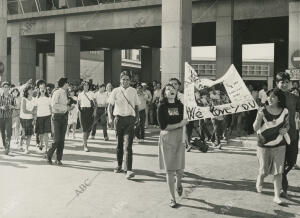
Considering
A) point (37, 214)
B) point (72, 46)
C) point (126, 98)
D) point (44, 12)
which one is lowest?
point (37, 214)

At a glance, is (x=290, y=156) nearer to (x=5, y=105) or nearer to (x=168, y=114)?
(x=168, y=114)

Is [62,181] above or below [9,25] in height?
below

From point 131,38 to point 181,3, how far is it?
14474mm

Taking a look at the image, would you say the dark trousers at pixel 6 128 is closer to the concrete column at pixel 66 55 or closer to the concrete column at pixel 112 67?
the concrete column at pixel 66 55

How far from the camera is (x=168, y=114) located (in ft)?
22.2

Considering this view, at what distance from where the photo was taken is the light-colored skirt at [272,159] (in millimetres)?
6871

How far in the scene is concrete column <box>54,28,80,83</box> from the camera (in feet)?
86.3

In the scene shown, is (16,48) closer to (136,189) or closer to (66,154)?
(66,154)

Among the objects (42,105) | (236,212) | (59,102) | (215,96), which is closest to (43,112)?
(42,105)

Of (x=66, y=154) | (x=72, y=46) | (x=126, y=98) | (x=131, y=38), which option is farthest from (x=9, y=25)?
(x=126, y=98)

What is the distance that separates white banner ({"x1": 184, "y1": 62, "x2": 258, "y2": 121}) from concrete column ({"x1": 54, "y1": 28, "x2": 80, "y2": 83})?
19.2 meters

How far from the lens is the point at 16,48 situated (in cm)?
2839

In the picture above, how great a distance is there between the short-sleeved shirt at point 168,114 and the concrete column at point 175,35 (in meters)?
10.7

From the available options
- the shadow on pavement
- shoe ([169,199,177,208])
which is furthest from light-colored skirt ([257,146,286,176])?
shoe ([169,199,177,208])
